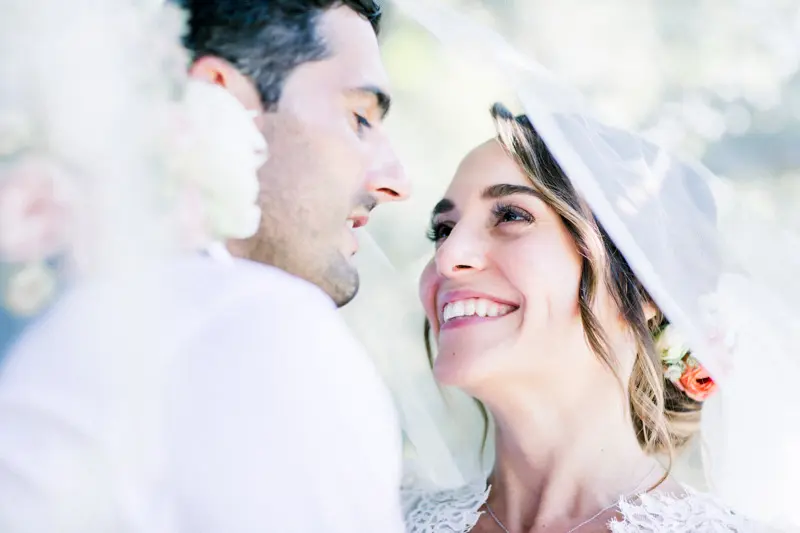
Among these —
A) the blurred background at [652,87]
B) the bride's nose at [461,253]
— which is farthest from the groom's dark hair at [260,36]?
the bride's nose at [461,253]

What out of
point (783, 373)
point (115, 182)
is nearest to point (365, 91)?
point (115, 182)

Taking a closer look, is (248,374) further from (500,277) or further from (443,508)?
(443,508)

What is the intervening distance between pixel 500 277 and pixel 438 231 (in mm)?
126

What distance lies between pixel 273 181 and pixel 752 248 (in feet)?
2.33

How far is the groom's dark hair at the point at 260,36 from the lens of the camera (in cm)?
74

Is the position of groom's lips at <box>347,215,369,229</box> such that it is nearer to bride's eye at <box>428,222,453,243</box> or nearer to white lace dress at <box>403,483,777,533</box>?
bride's eye at <box>428,222,453,243</box>

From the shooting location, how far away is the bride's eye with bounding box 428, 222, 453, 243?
1.18m

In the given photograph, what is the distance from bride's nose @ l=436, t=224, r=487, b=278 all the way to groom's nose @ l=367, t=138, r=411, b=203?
0.23 m

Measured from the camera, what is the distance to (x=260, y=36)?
2.45 feet

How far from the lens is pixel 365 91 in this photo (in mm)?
803

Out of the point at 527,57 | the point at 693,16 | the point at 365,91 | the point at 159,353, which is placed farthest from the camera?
the point at 693,16

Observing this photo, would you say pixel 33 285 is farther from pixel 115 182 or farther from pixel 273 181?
pixel 273 181

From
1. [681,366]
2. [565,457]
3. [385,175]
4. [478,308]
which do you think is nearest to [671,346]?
[681,366]

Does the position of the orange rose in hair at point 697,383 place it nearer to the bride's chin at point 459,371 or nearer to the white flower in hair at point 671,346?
the white flower in hair at point 671,346
